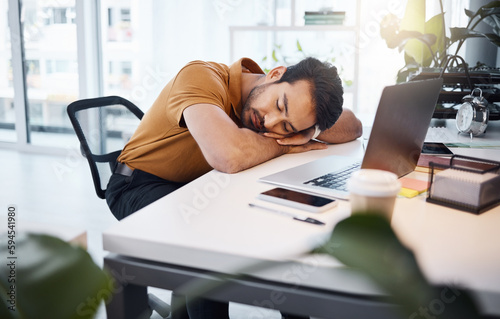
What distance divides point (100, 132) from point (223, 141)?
0.86m

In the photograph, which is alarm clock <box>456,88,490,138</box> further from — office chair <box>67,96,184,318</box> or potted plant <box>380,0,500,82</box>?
office chair <box>67,96,184,318</box>

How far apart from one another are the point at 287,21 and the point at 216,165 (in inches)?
122

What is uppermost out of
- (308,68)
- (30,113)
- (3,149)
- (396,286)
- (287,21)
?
(287,21)

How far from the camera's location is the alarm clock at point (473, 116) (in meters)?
1.80

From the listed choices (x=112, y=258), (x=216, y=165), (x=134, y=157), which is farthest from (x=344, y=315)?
(x=134, y=157)

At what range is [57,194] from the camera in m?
3.48

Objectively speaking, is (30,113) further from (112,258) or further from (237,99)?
(112,258)

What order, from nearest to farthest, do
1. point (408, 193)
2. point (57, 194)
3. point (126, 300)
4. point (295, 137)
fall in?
point (126, 300) < point (408, 193) < point (295, 137) < point (57, 194)

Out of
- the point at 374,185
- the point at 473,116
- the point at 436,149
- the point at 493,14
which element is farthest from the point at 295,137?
the point at 493,14

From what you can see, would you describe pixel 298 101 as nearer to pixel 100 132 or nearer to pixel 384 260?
pixel 100 132

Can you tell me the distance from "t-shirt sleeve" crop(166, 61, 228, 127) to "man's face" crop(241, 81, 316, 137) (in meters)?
0.13

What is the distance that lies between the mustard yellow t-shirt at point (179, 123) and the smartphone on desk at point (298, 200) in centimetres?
48

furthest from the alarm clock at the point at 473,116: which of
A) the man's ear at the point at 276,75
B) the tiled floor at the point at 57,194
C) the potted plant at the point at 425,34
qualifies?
the tiled floor at the point at 57,194

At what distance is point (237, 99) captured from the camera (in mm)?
1648
